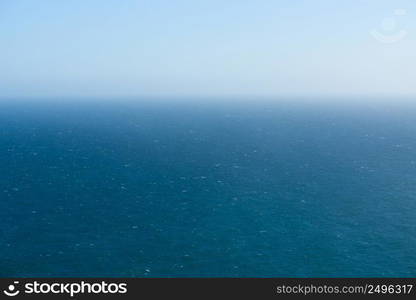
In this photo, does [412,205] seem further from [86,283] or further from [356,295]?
[86,283]

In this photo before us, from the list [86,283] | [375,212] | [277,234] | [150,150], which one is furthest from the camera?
[150,150]

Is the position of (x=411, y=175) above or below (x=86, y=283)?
below

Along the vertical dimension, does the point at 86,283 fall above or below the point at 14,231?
above

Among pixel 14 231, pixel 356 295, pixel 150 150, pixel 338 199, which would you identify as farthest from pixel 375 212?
pixel 150 150

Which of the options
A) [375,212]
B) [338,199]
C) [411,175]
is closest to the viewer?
[375,212]

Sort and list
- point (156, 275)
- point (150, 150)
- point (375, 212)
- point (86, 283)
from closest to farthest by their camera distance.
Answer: point (86, 283) → point (156, 275) → point (375, 212) → point (150, 150)

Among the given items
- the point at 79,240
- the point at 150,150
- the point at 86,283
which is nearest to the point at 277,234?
the point at 79,240

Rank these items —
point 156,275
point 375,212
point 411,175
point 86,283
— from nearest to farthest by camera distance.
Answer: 1. point 86,283
2. point 156,275
3. point 375,212
4. point 411,175

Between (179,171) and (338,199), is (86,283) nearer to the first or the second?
(338,199)

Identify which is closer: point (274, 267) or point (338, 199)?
point (274, 267)
